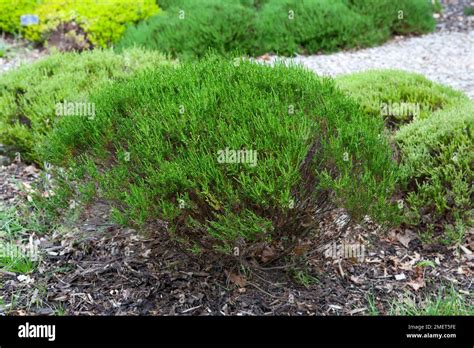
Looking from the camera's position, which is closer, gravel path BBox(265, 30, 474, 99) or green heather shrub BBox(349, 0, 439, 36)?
gravel path BBox(265, 30, 474, 99)

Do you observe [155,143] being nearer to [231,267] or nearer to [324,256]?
[231,267]

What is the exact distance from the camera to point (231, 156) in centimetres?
330

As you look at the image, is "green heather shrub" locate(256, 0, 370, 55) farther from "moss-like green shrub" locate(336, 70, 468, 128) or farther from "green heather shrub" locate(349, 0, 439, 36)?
"moss-like green shrub" locate(336, 70, 468, 128)

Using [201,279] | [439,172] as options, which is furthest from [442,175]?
[201,279]

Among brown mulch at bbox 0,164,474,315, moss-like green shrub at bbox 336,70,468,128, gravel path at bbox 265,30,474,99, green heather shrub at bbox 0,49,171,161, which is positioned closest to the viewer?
brown mulch at bbox 0,164,474,315

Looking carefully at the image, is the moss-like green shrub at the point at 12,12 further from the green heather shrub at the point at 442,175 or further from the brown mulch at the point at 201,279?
the green heather shrub at the point at 442,175

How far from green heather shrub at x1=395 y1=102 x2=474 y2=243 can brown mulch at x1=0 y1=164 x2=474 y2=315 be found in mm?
255

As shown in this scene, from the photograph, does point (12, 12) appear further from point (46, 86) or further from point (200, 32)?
point (46, 86)

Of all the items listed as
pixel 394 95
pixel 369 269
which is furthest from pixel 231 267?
pixel 394 95

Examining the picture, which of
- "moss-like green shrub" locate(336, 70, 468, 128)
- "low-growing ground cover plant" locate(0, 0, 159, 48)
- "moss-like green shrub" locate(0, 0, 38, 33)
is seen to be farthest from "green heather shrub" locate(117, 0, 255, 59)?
"moss-like green shrub" locate(336, 70, 468, 128)

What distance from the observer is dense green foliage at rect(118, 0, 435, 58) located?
29.9 ft
